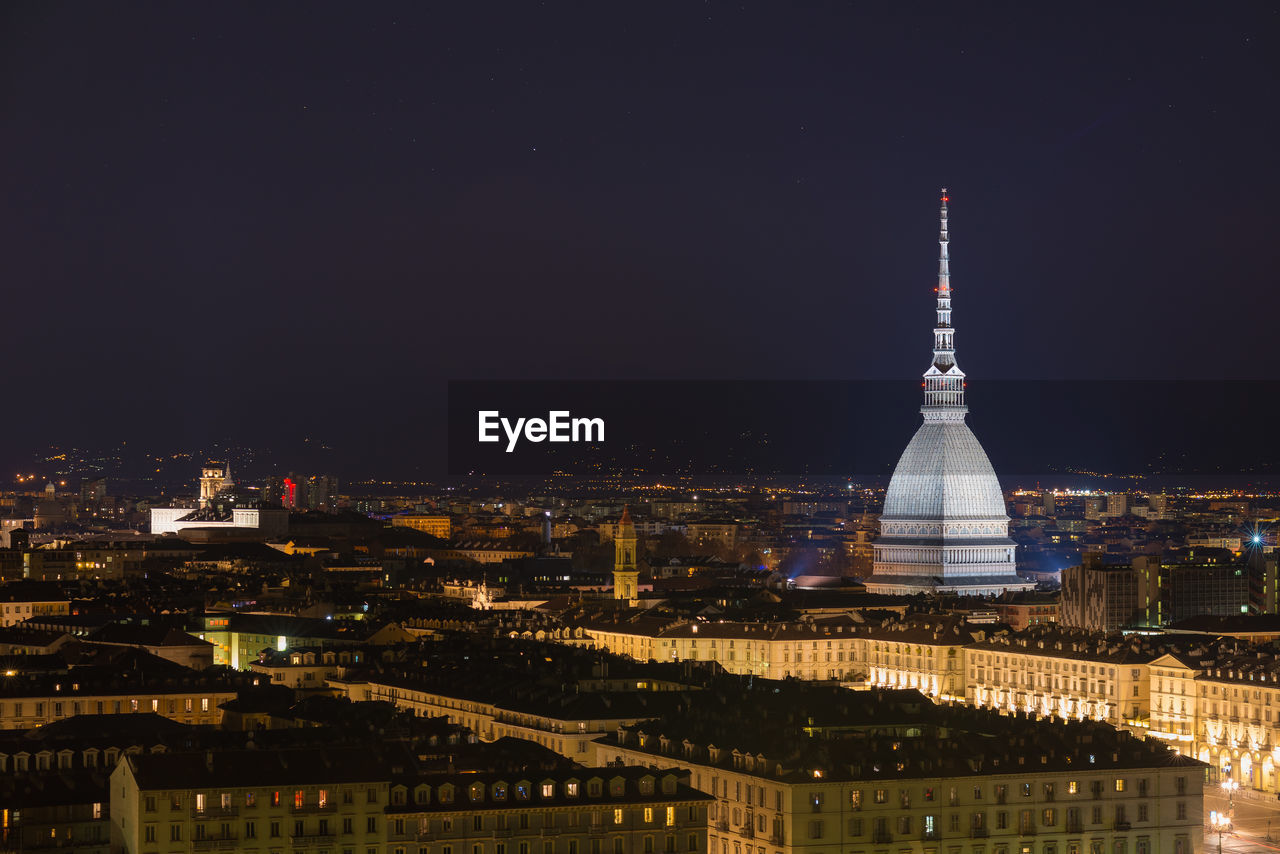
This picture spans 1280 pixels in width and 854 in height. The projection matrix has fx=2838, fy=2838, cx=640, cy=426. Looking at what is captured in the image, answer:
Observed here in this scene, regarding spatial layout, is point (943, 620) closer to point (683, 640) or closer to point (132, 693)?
A: point (683, 640)

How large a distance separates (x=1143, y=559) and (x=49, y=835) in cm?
8091

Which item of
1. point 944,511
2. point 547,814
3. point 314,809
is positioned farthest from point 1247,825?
point 944,511

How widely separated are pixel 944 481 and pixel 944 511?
6.62 ft

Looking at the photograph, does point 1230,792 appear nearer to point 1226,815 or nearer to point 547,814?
point 1226,815

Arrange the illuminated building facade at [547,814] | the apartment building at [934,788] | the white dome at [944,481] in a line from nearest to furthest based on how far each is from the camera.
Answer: the illuminated building facade at [547,814] → the apartment building at [934,788] → the white dome at [944,481]

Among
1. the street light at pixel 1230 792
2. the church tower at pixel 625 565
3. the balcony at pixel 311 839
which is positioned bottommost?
the street light at pixel 1230 792

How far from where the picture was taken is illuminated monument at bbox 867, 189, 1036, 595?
165 metres

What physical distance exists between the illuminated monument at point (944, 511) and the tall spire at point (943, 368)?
0.06 m

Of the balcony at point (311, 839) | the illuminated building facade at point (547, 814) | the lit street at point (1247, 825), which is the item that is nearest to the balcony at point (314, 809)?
the balcony at point (311, 839)

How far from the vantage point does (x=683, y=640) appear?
107m

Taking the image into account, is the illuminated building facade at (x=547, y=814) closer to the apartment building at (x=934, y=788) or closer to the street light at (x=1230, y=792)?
the apartment building at (x=934, y=788)

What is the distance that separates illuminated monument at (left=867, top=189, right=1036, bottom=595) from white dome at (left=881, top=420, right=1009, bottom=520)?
59 mm

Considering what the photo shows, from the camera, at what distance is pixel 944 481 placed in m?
168

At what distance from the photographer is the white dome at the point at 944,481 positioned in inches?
6614
